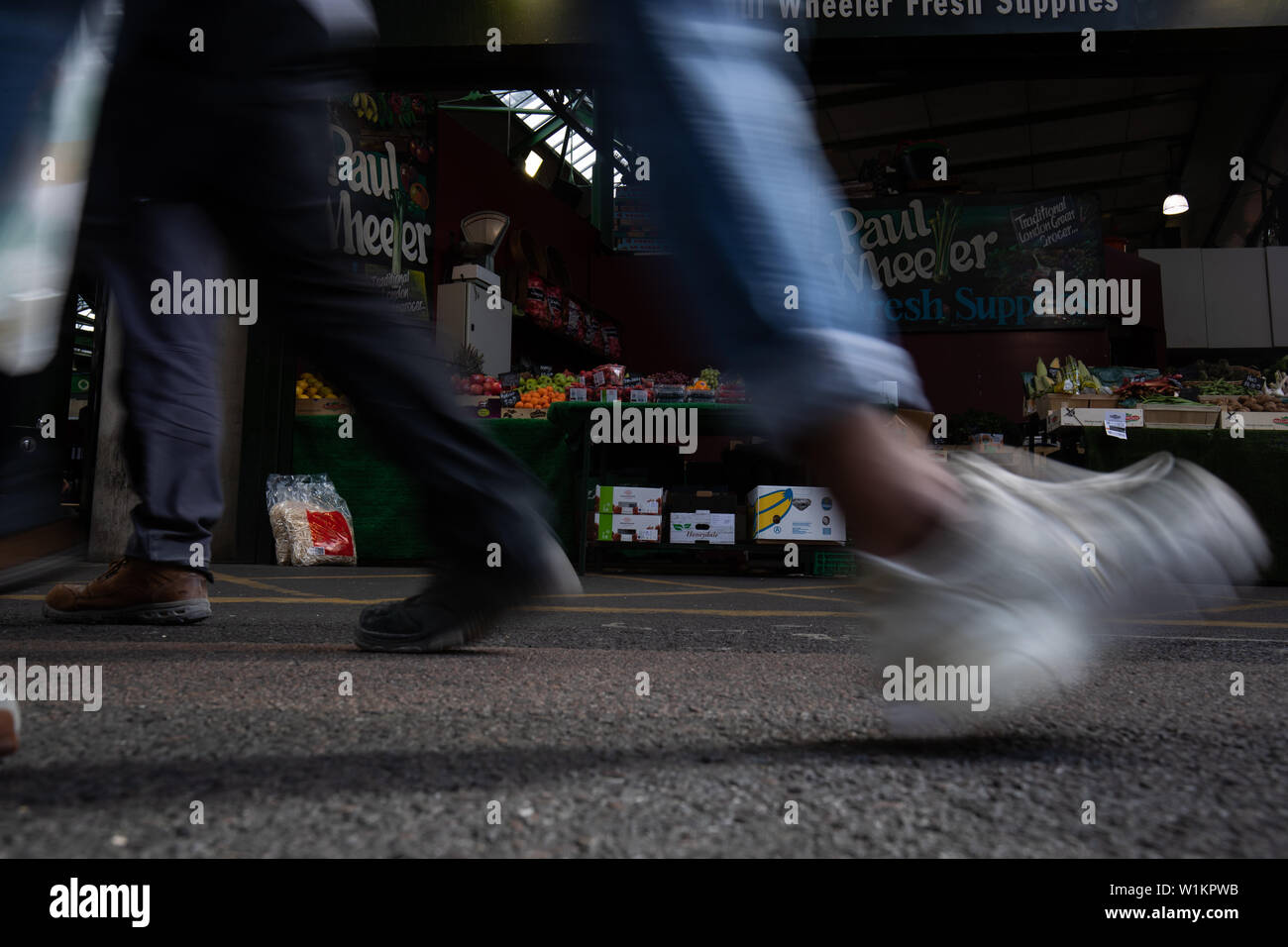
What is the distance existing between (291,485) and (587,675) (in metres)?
4.47

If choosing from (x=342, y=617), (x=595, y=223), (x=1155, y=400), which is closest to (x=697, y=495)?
(x=1155, y=400)

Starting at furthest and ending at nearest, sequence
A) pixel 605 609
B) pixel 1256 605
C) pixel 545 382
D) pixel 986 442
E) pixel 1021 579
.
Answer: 1. pixel 545 382
2. pixel 986 442
3. pixel 1256 605
4. pixel 605 609
5. pixel 1021 579

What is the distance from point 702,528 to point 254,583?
8.58 feet

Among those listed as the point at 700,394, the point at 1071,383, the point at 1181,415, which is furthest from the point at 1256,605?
the point at 700,394

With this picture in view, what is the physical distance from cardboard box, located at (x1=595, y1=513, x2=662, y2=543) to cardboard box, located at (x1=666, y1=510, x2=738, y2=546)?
0.11 meters

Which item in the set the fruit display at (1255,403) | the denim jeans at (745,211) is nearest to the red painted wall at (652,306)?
the fruit display at (1255,403)

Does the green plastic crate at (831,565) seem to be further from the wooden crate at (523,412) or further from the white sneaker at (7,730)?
the white sneaker at (7,730)

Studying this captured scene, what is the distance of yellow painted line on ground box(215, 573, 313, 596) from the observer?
3.08 meters

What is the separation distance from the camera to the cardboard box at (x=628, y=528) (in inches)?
205

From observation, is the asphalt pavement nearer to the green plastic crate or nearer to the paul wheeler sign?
the green plastic crate

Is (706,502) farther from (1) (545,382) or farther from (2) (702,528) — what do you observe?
(1) (545,382)

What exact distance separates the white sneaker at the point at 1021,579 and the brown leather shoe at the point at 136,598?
1579mm

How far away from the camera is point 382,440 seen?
1209 mm

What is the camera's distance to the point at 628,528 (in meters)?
5.22
